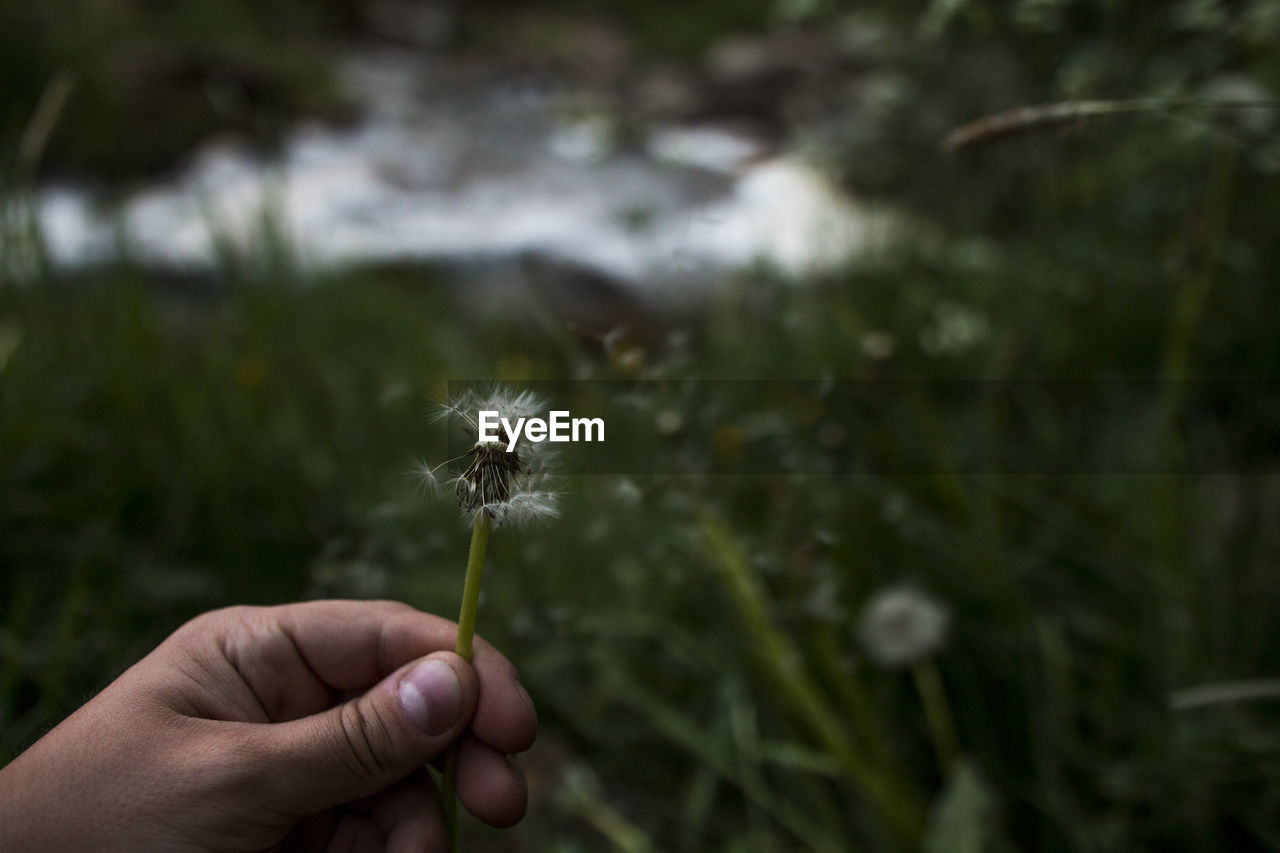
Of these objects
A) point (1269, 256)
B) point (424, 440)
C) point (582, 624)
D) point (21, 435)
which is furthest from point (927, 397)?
point (21, 435)

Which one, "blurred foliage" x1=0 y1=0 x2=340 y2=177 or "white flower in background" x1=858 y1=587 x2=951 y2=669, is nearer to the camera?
"white flower in background" x1=858 y1=587 x2=951 y2=669

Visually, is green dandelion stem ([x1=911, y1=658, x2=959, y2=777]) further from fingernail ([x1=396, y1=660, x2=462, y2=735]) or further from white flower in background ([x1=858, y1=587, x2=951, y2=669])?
fingernail ([x1=396, y1=660, x2=462, y2=735])

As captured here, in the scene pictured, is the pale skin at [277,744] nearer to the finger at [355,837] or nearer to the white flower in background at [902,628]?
the finger at [355,837]

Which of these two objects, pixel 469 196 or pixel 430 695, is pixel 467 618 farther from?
pixel 469 196

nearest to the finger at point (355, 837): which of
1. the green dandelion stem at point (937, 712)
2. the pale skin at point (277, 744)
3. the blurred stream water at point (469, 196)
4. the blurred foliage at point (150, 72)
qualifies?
the pale skin at point (277, 744)

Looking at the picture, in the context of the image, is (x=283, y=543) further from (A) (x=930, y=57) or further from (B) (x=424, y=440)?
(A) (x=930, y=57)

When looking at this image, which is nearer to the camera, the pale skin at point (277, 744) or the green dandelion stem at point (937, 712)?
the pale skin at point (277, 744)

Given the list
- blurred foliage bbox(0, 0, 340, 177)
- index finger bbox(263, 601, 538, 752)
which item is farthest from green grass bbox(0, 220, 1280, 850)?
blurred foliage bbox(0, 0, 340, 177)
